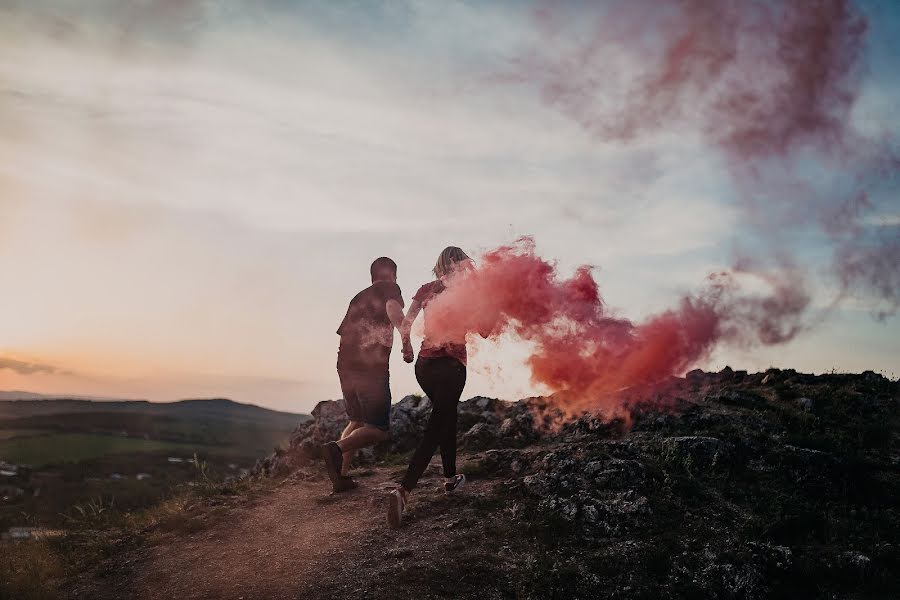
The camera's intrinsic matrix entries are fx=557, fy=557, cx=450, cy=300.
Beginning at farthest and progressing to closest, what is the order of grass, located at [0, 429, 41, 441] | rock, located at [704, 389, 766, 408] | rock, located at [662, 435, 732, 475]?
1. grass, located at [0, 429, 41, 441]
2. rock, located at [704, 389, 766, 408]
3. rock, located at [662, 435, 732, 475]

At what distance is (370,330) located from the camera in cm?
931

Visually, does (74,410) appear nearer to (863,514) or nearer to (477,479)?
(477,479)

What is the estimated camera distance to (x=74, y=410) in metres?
67.6

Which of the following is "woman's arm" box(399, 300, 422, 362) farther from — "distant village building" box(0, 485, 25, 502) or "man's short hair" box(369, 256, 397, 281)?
"distant village building" box(0, 485, 25, 502)

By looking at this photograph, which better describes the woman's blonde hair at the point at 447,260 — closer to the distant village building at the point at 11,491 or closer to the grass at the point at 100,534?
the grass at the point at 100,534

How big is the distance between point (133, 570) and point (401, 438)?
6.84 meters

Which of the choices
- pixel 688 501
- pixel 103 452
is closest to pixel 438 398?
pixel 688 501

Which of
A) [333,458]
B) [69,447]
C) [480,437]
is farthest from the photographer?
[69,447]

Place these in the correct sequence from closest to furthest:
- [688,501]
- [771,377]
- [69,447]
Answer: [688,501] → [771,377] → [69,447]

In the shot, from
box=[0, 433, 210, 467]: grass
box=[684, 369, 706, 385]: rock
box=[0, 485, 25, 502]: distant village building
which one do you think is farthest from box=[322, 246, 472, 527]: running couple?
box=[0, 433, 210, 467]: grass

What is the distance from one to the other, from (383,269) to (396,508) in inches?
151

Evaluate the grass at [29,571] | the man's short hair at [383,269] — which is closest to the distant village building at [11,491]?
the grass at [29,571]

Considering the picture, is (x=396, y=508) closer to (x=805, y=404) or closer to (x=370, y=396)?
(x=370, y=396)

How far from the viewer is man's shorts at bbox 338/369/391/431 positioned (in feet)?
30.5
